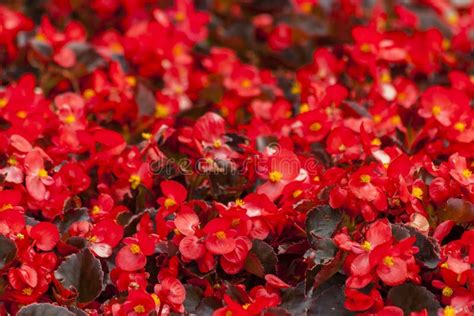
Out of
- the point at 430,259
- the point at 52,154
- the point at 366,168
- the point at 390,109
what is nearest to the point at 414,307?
the point at 430,259

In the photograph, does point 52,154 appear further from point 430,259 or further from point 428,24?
point 428,24

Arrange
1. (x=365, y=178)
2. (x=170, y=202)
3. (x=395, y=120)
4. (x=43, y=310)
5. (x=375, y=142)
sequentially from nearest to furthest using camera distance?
(x=43, y=310) < (x=365, y=178) < (x=170, y=202) < (x=375, y=142) < (x=395, y=120)

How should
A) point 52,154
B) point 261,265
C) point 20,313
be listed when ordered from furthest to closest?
point 52,154 → point 261,265 → point 20,313

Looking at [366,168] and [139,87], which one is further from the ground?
[366,168]

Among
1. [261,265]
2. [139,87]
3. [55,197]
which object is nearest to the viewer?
[261,265]

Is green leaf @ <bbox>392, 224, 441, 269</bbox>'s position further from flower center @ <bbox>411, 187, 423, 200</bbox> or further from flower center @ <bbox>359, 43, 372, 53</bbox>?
flower center @ <bbox>359, 43, 372, 53</bbox>

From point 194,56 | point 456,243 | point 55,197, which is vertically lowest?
point 194,56

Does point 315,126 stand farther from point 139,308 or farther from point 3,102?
point 3,102

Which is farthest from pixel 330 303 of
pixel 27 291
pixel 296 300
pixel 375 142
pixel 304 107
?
pixel 304 107
